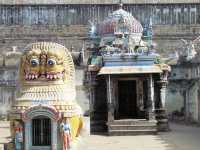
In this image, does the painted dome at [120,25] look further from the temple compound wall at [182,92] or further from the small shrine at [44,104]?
the small shrine at [44,104]

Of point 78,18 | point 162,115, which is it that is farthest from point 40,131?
point 78,18

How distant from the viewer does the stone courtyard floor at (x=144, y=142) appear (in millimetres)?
19547

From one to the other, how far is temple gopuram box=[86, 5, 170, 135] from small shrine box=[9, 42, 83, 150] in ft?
28.0

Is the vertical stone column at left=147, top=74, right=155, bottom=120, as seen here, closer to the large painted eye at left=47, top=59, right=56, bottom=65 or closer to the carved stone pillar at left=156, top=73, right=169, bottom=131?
the carved stone pillar at left=156, top=73, right=169, bottom=131

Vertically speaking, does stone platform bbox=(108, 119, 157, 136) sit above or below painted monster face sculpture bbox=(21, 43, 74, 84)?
below

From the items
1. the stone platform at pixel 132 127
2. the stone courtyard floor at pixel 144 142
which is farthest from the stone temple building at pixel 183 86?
the stone courtyard floor at pixel 144 142

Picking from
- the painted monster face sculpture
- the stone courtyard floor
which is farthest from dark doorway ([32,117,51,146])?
the stone courtyard floor

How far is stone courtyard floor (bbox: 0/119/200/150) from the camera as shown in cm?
1955

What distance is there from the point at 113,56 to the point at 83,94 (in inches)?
352

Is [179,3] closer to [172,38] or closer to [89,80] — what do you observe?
[172,38]

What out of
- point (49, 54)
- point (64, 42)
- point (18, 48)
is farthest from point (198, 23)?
point (49, 54)

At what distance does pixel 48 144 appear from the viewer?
673 inches

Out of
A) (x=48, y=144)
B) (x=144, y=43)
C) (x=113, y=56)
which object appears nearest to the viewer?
(x=48, y=144)

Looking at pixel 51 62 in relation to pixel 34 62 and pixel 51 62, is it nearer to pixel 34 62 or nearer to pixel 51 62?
pixel 51 62
